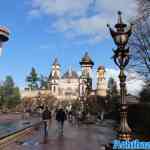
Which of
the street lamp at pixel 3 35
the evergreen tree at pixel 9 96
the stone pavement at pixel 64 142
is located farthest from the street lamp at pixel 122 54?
the evergreen tree at pixel 9 96

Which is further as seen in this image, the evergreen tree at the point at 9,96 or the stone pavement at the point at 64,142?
the evergreen tree at the point at 9,96

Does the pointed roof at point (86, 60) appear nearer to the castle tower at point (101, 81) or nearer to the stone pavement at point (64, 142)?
the castle tower at point (101, 81)

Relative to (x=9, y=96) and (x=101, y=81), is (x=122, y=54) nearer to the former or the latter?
(x=101, y=81)

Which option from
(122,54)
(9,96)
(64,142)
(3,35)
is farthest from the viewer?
(9,96)

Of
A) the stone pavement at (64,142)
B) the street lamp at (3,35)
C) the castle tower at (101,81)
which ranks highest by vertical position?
the castle tower at (101,81)

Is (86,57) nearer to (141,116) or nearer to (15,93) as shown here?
(15,93)

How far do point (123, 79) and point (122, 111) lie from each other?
1.12 meters

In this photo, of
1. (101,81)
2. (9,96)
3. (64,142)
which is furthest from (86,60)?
(64,142)

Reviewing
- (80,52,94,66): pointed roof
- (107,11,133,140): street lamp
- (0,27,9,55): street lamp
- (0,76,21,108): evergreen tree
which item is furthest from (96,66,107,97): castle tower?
(107,11,133,140): street lamp

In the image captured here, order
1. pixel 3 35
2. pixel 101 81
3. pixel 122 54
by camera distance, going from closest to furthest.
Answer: pixel 122 54
pixel 3 35
pixel 101 81

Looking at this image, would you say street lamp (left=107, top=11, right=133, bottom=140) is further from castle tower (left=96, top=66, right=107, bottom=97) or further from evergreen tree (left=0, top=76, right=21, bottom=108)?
evergreen tree (left=0, top=76, right=21, bottom=108)

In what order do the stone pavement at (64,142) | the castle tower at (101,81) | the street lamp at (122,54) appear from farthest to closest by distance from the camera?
1. the castle tower at (101,81)
2. the stone pavement at (64,142)
3. the street lamp at (122,54)

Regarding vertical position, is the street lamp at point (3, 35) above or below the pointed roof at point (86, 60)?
below

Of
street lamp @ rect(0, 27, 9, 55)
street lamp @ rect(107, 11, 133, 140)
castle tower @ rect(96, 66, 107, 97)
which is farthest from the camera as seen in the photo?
castle tower @ rect(96, 66, 107, 97)
